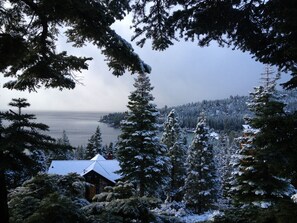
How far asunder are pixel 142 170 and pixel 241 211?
13606mm

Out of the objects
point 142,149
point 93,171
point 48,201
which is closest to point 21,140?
point 48,201

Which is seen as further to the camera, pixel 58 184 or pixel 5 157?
pixel 58 184

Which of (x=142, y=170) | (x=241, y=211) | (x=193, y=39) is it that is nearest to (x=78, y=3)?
(x=193, y=39)

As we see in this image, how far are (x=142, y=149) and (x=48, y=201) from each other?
47.6ft

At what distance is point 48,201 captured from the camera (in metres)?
5.46

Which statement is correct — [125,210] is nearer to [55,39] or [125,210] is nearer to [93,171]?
[55,39]

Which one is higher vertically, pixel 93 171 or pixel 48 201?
pixel 48 201

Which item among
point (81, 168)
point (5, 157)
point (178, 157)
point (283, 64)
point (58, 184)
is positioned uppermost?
point (283, 64)

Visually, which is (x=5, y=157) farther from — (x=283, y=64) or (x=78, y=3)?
(x=283, y=64)

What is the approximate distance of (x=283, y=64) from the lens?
5.59 meters

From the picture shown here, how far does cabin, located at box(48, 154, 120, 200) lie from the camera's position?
2977cm

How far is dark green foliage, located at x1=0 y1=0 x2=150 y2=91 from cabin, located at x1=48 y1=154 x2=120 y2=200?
23.4 m

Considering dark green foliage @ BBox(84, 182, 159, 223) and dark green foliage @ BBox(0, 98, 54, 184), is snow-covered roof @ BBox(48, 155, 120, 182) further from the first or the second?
dark green foliage @ BBox(0, 98, 54, 184)

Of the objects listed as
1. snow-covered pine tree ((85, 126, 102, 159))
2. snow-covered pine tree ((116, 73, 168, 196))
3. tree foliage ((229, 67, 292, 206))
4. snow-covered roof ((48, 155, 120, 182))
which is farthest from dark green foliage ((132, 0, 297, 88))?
snow-covered pine tree ((85, 126, 102, 159))
